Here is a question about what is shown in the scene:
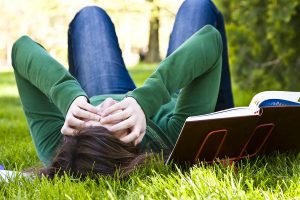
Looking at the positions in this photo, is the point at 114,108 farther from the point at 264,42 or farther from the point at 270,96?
the point at 264,42

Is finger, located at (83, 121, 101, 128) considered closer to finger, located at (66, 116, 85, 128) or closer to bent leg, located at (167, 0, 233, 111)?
finger, located at (66, 116, 85, 128)

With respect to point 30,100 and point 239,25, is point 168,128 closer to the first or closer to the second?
point 30,100

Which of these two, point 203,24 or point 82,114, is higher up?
point 203,24

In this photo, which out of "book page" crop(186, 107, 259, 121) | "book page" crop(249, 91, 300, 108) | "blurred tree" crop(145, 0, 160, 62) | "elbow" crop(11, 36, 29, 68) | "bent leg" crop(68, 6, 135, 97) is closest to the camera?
"book page" crop(186, 107, 259, 121)

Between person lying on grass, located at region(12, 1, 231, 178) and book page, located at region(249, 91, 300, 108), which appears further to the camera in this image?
book page, located at region(249, 91, 300, 108)

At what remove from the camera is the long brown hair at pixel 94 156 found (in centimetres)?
169

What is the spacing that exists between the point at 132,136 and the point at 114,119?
74 mm

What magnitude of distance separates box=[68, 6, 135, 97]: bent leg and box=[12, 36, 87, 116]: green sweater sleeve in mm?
483

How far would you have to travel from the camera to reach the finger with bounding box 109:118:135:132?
67.1 inches

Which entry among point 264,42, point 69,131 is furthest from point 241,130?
point 264,42

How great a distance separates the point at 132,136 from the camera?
5.66 feet

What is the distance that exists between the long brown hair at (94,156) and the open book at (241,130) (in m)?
0.15

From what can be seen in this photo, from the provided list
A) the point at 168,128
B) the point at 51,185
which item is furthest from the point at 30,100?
the point at 51,185

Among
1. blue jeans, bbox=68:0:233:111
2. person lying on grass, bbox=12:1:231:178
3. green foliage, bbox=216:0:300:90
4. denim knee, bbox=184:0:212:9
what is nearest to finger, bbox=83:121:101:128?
person lying on grass, bbox=12:1:231:178
